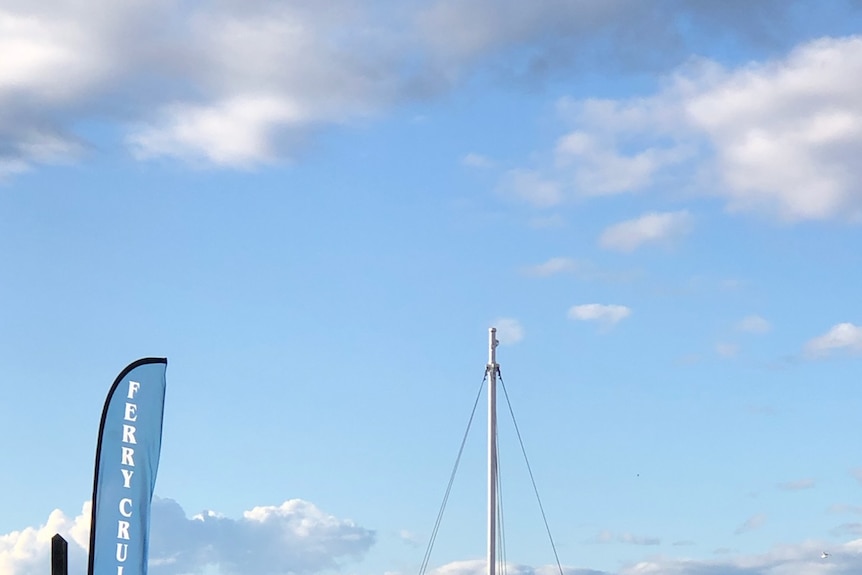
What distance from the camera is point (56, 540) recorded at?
25281 millimetres

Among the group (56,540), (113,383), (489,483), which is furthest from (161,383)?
(489,483)

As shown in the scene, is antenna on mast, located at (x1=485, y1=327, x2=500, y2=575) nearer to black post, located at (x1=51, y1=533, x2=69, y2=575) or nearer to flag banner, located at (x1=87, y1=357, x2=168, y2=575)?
flag banner, located at (x1=87, y1=357, x2=168, y2=575)

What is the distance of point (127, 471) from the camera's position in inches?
1168

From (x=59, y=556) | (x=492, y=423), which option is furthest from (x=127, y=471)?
(x=492, y=423)

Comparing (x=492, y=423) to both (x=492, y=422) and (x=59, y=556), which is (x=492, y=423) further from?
(x=59, y=556)

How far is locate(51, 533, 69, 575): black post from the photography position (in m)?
25.2

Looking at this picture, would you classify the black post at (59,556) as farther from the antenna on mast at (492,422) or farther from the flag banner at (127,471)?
the antenna on mast at (492,422)

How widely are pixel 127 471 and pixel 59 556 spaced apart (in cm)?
455

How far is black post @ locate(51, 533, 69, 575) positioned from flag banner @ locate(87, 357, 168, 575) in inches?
130

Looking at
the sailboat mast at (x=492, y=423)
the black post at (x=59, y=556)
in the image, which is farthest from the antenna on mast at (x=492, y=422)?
the black post at (x=59, y=556)

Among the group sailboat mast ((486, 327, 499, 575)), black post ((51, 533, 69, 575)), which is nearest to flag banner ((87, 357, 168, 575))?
A: black post ((51, 533, 69, 575))

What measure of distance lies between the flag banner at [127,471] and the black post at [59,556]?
329 centimetres

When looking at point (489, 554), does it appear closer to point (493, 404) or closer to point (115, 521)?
point (493, 404)

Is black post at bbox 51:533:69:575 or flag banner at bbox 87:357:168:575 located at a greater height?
flag banner at bbox 87:357:168:575
